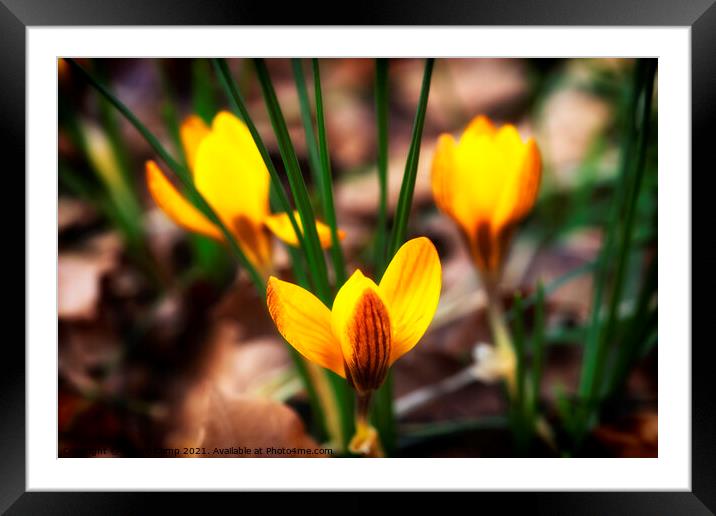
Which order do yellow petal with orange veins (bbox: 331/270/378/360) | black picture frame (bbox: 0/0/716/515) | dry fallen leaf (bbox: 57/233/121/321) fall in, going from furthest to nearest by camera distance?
1. dry fallen leaf (bbox: 57/233/121/321)
2. black picture frame (bbox: 0/0/716/515)
3. yellow petal with orange veins (bbox: 331/270/378/360)

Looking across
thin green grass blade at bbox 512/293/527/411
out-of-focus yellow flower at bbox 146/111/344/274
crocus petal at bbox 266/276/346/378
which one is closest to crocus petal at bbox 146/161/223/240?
out-of-focus yellow flower at bbox 146/111/344/274

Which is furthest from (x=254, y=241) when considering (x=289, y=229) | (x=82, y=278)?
(x=82, y=278)

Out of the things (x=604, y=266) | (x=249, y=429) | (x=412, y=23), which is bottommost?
(x=249, y=429)

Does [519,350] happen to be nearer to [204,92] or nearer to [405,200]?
[405,200]

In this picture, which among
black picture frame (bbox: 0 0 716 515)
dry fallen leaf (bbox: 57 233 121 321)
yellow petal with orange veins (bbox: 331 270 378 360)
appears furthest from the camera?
dry fallen leaf (bbox: 57 233 121 321)

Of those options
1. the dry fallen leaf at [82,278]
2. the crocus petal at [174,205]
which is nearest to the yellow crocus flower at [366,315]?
the crocus petal at [174,205]

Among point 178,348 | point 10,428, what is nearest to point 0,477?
point 10,428

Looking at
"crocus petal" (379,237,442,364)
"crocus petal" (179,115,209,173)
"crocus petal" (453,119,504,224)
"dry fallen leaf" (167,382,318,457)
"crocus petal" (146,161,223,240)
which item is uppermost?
"crocus petal" (179,115,209,173)

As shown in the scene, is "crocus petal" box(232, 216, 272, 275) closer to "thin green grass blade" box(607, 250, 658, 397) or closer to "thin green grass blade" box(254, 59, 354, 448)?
Result: "thin green grass blade" box(254, 59, 354, 448)
